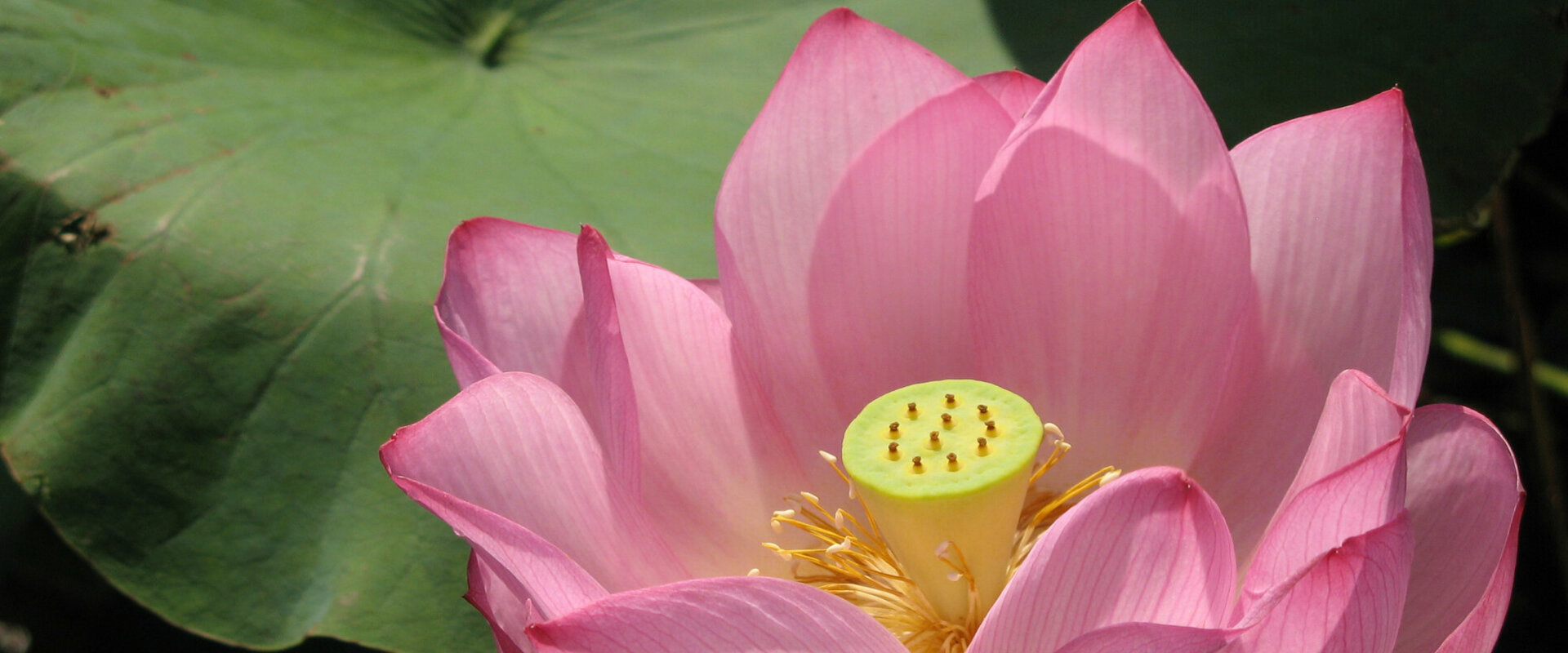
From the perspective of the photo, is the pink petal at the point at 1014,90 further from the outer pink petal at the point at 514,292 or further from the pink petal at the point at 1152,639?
the pink petal at the point at 1152,639

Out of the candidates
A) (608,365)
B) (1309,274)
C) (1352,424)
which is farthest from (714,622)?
(1309,274)

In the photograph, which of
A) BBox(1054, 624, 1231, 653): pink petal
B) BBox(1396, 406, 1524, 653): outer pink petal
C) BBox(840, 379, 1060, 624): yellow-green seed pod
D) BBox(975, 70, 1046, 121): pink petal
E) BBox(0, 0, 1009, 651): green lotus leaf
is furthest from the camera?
BBox(0, 0, 1009, 651): green lotus leaf

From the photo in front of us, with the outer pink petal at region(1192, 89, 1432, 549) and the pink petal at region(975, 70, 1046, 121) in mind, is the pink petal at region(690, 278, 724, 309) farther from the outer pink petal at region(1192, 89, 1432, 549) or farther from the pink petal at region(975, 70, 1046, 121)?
the outer pink petal at region(1192, 89, 1432, 549)

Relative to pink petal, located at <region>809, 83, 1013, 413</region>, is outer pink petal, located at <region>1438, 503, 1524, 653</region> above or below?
below

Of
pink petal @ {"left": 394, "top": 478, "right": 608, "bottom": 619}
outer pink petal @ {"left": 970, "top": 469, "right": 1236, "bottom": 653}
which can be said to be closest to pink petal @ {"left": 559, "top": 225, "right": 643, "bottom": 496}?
pink petal @ {"left": 394, "top": 478, "right": 608, "bottom": 619}

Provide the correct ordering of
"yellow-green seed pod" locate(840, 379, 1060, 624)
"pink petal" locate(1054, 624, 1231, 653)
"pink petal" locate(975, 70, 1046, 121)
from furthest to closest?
"pink petal" locate(975, 70, 1046, 121)
"yellow-green seed pod" locate(840, 379, 1060, 624)
"pink petal" locate(1054, 624, 1231, 653)

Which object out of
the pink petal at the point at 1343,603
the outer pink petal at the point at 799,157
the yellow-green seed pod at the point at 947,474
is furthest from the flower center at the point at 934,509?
the pink petal at the point at 1343,603

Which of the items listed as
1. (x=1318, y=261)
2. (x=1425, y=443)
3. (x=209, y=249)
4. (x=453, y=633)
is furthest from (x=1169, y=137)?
(x=209, y=249)

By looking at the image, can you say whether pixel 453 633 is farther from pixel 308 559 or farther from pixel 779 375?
pixel 779 375
